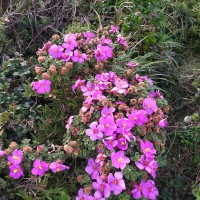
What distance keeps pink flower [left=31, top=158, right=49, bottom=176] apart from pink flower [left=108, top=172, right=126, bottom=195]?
31 cm

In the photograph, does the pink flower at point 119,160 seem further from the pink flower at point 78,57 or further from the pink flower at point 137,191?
the pink flower at point 78,57

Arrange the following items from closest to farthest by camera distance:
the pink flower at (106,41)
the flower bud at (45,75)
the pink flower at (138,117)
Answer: the pink flower at (138,117) < the flower bud at (45,75) < the pink flower at (106,41)

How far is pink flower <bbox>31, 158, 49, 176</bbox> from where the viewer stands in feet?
5.62

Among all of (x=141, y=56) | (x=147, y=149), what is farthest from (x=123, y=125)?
(x=141, y=56)

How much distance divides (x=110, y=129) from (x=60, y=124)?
1.41ft

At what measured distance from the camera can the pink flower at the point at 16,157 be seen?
171 centimetres

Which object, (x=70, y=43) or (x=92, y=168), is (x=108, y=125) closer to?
(x=92, y=168)

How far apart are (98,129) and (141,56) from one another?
1096 mm

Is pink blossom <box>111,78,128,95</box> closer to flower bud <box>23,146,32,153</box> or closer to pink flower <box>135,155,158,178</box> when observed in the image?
pink flower <box>135,155,158,178</box>

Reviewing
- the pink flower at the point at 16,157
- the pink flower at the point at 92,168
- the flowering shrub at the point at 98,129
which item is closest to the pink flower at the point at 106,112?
the flowering shrub at the point at 98,129

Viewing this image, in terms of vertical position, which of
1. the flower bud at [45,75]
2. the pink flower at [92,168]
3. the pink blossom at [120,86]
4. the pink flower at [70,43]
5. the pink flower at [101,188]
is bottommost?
the pink flower at [101,188]

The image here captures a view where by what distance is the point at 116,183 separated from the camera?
67.2 inches

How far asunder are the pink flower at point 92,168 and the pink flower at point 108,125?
159mm

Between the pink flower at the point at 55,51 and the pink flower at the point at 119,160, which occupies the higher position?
the pink flower at the point at 55,51
